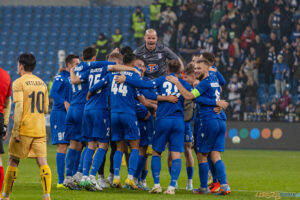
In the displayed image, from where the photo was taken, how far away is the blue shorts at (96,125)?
9281 mm

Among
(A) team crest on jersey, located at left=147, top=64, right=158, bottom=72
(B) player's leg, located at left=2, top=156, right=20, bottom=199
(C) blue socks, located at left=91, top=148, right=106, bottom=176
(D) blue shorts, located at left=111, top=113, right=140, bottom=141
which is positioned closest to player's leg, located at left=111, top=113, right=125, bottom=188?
(D) blue shorts, located at left=111, top=113, right=140, bottom=141

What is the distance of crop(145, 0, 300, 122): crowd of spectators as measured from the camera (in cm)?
2194

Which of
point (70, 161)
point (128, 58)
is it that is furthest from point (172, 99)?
point (70, 161)

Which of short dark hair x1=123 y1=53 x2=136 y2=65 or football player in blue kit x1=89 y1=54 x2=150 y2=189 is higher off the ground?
short dark hair x1=123 y1=53 x2=136 y2=65

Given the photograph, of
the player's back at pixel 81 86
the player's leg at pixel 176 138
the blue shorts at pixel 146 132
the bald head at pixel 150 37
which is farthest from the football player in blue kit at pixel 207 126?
the bald head at pixel 150 37

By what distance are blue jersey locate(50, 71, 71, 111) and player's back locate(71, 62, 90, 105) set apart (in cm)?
50

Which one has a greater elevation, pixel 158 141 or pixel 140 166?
pixel 158 141

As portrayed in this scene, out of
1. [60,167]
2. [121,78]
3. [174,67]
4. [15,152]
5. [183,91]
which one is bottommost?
[60,167]

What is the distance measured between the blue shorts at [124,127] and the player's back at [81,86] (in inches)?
27.4

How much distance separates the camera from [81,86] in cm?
967

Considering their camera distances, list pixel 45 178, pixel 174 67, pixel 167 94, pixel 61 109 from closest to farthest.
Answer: pixel 45 178 < pixel 167 94 < pixel 174 67 < pixel 61 109

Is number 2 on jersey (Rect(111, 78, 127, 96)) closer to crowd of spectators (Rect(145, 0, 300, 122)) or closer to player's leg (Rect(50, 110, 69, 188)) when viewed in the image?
player's leg (Rect(50, 110, 69, 188))

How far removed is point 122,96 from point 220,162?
1808 mm

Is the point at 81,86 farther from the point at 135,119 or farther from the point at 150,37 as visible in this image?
the point at 150,37
